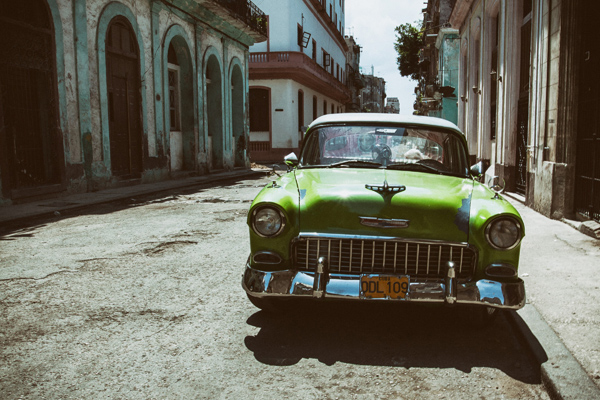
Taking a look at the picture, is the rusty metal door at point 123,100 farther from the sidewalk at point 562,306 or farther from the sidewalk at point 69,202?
the sidewalk at point 562,306

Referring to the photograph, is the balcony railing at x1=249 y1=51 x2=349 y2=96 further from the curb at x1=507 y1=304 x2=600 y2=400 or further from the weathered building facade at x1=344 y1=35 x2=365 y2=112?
the curb at x1=507 y1=304 x2=600 y2=400

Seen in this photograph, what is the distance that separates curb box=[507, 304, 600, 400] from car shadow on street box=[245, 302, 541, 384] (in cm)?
7

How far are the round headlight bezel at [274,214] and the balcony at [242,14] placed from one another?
50.5 ft

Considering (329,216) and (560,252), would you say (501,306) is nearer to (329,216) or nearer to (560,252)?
(329,216)

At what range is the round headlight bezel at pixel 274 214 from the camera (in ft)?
11.0

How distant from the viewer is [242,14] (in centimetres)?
2106

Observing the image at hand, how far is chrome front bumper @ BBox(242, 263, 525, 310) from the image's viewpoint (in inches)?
124

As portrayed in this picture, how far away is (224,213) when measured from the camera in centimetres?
889

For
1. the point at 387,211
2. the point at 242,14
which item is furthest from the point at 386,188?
the point at 242,14

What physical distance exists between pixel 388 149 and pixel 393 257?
1.29 m

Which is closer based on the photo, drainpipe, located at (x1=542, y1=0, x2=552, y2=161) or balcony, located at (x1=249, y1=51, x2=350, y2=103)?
drainpipe, located at (x1=542, y1=0, x2=552, y2=161)

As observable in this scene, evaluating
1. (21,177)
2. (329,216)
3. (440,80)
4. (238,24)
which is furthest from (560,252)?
(440,80)

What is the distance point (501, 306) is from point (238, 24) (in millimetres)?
19289

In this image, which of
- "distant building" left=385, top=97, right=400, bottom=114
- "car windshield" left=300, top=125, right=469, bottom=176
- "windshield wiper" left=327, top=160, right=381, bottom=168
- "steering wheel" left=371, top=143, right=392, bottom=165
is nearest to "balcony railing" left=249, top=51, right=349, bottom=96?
"car windshield" left=300, top=125, right=469, bottom=176
